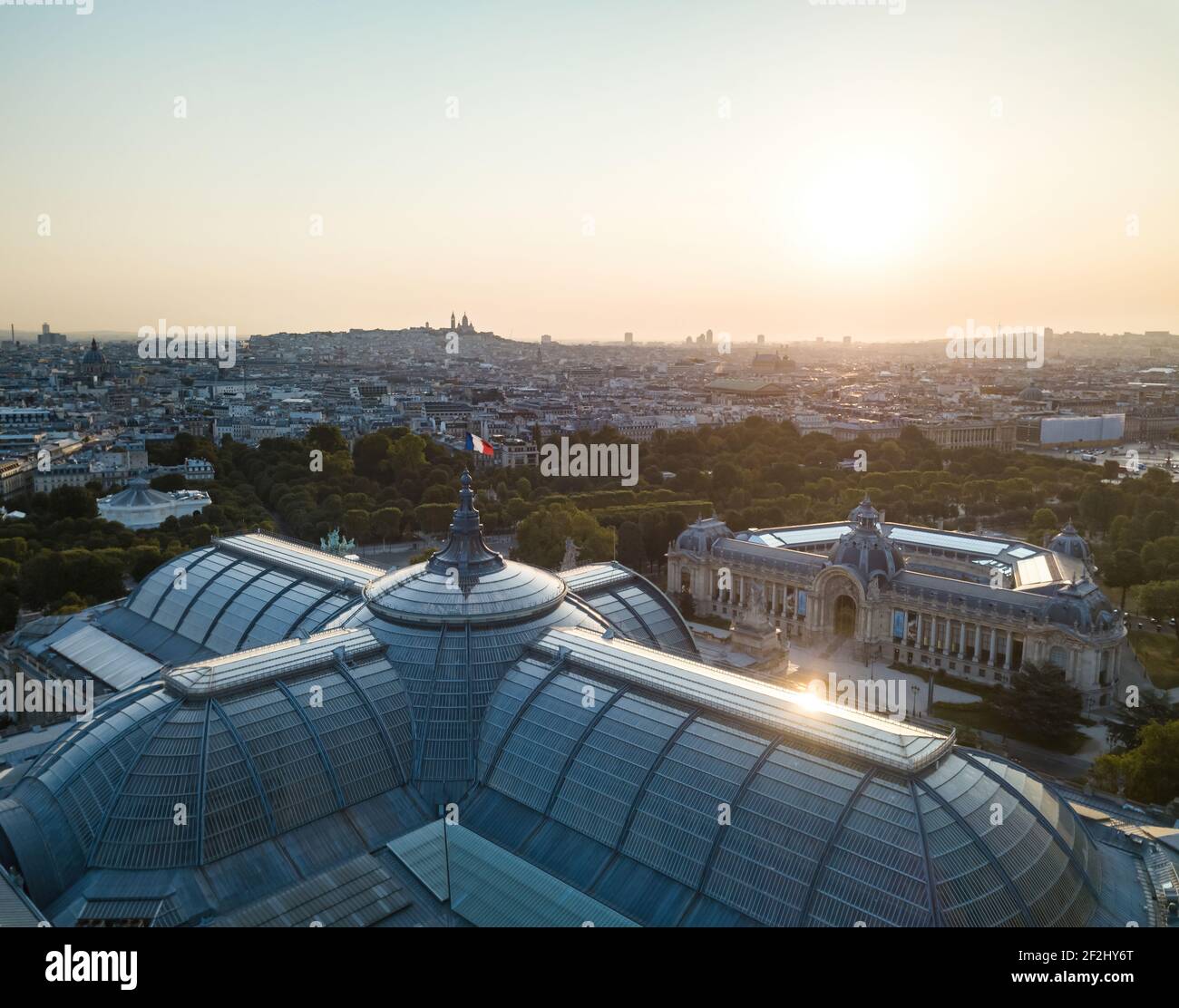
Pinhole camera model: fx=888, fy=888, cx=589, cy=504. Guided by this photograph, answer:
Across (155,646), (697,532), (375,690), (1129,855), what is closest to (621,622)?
(375,690)

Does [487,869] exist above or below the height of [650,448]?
below

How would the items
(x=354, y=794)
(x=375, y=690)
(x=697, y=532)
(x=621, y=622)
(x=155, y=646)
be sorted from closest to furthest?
(x=354, y=794) < (x=375, y=690) < (x=621, y=622) < (x=155, y=646) < (x=697, y=532)

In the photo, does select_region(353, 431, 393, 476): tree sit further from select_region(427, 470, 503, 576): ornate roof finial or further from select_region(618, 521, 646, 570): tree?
select_region(427, 470, 503, 576): ornate roof finial

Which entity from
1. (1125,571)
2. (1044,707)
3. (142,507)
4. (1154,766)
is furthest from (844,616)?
(142,507)

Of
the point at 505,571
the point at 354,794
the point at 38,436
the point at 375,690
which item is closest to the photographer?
the point at 354,794

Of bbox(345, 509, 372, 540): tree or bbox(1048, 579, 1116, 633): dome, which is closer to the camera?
bbox(1048, 579, 1116, 633): dome

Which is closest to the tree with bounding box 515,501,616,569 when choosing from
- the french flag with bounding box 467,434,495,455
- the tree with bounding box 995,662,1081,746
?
the tree with bounding box 995,662,1081,746

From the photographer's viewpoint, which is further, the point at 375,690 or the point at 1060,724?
the point at 1060,724
